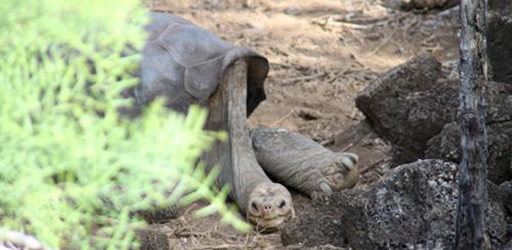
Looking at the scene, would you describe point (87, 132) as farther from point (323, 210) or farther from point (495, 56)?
point (495, 56)

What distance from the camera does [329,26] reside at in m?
7.28

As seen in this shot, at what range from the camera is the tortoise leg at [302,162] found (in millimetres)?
4707

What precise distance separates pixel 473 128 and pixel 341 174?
146 centimetres

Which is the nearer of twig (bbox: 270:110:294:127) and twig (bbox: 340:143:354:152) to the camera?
twig (bbox: 340:143:354:152)

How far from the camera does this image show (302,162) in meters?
4.91

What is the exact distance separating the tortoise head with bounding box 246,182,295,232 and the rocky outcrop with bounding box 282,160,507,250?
29.2 inches

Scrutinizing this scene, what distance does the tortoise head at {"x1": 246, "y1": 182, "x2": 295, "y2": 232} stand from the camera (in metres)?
4.40

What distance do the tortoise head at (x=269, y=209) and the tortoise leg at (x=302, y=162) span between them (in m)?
0.13

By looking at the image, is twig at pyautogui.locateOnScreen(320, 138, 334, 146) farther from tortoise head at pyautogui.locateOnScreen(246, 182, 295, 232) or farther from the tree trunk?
the tree trunk

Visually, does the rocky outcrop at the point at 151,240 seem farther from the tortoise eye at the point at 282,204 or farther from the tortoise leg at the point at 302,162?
the tortoise leg at the point at 302,162

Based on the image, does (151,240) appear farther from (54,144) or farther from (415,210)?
(54,144)

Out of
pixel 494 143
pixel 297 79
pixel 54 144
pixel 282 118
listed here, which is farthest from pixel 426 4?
pixel 54 144

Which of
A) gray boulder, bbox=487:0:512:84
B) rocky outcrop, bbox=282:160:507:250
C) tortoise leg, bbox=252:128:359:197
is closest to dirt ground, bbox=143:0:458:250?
tortoise leg, bbox=252:128:359:197

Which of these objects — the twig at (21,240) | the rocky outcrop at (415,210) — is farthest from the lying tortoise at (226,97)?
the twig at (21,240)
